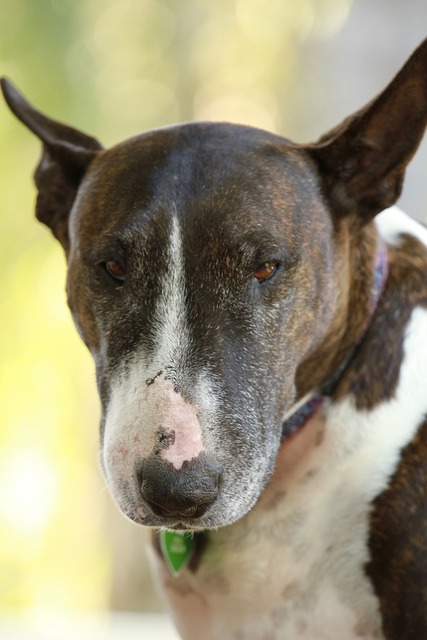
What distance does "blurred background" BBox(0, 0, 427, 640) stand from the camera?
12.3 ft

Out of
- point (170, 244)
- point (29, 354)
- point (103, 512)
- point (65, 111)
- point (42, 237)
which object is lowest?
point (103, 512)

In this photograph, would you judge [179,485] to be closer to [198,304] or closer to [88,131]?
[198,304]

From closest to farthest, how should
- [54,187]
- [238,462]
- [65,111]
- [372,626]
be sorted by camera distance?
[238,462] → [372,626] → [54,187] → [65,111]

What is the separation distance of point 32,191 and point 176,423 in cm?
320

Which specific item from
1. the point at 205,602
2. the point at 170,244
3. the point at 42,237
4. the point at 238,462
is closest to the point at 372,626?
the point at 205,602

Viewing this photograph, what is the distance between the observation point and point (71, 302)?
1826 mm

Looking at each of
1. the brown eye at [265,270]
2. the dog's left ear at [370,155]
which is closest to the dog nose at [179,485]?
the brown eye at [265,270]

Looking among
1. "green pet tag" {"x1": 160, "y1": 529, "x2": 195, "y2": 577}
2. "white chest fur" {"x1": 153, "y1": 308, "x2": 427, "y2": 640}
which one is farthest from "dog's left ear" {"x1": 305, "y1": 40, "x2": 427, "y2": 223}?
"green pet tag" {"x1": 160, "y1": 529, "x2": 195, "y2": 577}

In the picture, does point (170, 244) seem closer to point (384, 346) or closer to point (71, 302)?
point (71, 302)

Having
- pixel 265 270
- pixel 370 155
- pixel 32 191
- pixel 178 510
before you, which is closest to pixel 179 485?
pixel 178 510

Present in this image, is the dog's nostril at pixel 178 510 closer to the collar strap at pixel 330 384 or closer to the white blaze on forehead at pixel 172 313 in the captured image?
the white blaze on forehead at pixel 172 313

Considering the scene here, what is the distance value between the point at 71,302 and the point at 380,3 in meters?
2.10

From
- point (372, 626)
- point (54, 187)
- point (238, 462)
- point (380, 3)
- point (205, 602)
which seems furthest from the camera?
point (380, 3)

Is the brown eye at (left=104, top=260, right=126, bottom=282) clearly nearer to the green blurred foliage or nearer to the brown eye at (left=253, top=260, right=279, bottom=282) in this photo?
the brown eye at (left=253, top=260, right=279, bottom=282)
